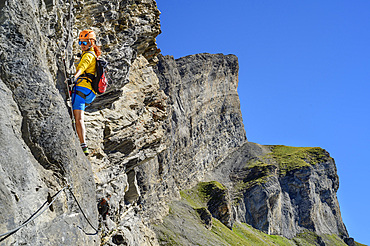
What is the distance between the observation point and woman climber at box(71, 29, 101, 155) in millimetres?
16094

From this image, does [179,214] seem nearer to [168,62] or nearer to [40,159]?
[168,62]

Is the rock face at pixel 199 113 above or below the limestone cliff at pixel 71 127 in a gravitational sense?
above

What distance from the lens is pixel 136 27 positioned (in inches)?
1150

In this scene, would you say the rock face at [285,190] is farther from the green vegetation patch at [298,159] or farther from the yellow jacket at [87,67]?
the yellow jacket at [87,67]

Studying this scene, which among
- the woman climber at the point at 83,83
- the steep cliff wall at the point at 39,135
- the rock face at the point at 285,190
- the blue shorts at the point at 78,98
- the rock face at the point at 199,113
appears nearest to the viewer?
the steep cliff wall at the point at 39,135

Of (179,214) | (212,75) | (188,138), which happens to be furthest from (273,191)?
(179,214)

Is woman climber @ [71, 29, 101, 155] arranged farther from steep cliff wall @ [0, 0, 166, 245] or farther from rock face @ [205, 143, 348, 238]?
rock face @ [205, 143, 348, 238]

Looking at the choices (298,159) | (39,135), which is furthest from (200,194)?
(39,135)

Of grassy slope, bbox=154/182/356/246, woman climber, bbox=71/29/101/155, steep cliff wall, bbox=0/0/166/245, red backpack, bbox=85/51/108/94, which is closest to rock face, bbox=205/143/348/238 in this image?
grassy slope, bbox=154/182/356/246

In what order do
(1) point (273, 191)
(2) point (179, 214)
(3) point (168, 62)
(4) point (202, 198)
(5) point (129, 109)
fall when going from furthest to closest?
(1) point (273, 191) → (3) point (168, 62) → (4) point (202, 198) → (2) point (179, 214) → (5) point (129, 109)

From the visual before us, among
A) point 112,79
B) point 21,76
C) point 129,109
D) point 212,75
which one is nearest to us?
point 21,76

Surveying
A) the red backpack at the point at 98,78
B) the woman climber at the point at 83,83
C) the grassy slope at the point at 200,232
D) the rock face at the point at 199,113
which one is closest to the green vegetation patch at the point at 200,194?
the grassy slope at the point at 200,232

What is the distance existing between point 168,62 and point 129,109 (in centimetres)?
11364

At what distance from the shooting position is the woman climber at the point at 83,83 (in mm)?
16094
